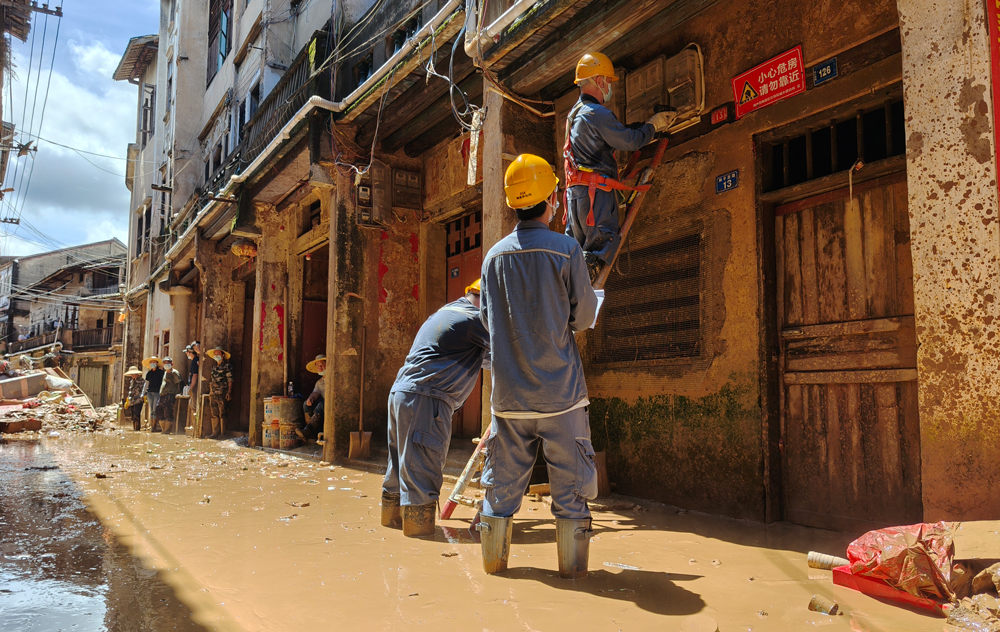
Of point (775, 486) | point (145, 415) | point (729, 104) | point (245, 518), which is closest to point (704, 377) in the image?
point (775, 486)

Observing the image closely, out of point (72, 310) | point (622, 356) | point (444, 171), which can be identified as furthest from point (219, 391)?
point (72, 310)

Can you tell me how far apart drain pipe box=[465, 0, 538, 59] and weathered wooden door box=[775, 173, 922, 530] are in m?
2.50

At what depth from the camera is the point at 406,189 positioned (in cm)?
944

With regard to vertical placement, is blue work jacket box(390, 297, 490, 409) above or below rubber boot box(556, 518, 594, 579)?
above

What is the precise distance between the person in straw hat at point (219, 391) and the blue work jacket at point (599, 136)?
12.4 metres

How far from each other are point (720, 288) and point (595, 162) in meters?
1.32

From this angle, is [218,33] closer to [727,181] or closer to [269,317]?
[269,317]

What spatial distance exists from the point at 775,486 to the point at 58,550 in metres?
4.39

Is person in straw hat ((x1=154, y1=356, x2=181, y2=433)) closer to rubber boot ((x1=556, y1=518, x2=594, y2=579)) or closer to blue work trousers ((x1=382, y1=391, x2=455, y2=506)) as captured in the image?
blue work trousers ((x1=382, y1=391, x2=455, y2=506))

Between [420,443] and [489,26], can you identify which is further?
[489,26]

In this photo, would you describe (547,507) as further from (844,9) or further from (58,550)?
(844,9)

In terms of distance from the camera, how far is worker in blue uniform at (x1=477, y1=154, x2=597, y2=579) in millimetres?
2934

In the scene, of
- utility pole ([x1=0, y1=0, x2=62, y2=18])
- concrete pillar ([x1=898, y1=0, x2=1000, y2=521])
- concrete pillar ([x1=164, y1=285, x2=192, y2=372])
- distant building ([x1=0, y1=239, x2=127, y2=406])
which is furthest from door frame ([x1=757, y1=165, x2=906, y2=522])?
distant building ([x1=0, y1=239, x2=127, y2=406])

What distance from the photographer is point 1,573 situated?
325 cm
